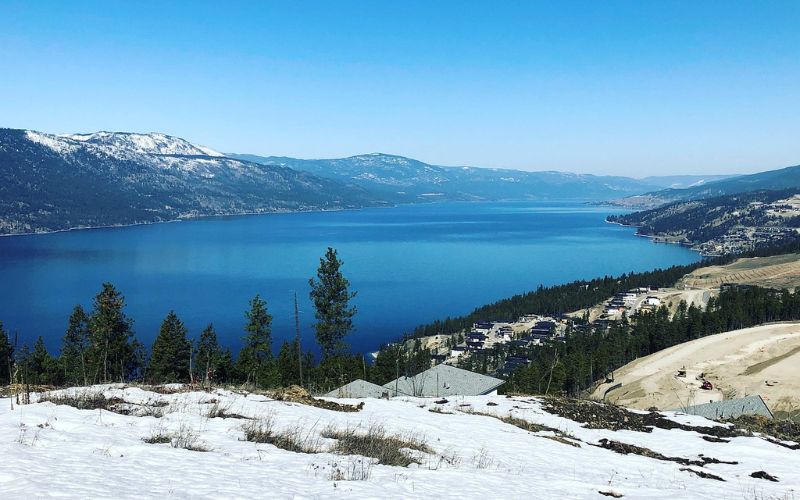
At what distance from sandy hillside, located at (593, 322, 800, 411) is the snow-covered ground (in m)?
32.0

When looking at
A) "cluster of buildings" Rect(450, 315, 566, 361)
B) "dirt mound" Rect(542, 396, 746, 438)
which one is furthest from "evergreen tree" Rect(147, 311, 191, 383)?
"cluster of buildings" Rect(450, 315, 566, 361)

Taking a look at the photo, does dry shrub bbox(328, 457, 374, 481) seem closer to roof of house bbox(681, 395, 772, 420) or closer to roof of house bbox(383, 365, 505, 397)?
roof of house bbox(681, 395, 772, 420)

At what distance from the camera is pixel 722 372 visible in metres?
55.2

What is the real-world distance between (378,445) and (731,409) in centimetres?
2218

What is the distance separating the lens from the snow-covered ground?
23.1 feet

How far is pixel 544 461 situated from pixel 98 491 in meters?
9.34

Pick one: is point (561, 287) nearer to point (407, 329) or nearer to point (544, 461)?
point (407, 329)

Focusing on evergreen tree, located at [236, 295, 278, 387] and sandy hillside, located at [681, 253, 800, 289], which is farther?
sandy hillside, located at [681, 253, 800, 289]

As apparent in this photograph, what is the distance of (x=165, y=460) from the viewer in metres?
7.98

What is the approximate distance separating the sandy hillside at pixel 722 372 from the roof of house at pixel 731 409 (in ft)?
50.1

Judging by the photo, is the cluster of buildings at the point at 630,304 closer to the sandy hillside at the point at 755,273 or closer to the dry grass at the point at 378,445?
the sandy hillside at the point at 755,273

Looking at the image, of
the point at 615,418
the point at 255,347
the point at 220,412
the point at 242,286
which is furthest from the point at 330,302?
the point at 242,286

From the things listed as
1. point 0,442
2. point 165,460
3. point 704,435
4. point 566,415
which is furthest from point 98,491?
point 704,435

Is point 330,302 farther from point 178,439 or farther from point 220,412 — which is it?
point 178,439
